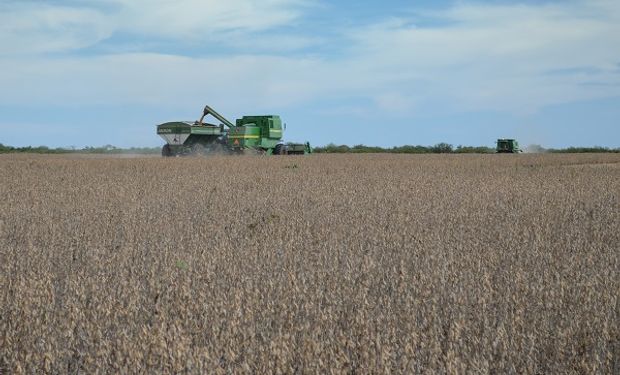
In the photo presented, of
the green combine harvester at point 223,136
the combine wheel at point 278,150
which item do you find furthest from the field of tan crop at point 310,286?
the combine wheel at point 278,150

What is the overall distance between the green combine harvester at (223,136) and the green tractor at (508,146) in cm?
2032

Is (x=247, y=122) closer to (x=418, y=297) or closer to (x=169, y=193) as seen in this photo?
(x=169, y=193)

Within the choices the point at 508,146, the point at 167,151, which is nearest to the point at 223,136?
the point at 167,151

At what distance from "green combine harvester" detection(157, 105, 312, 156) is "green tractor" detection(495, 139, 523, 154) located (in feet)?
66.7

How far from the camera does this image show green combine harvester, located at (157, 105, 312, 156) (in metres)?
32.8

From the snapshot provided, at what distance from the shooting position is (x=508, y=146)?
50656 mm

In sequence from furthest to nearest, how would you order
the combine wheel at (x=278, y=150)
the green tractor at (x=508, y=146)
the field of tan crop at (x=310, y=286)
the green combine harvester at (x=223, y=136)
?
the green tractor at (x=508, y=146), the combine wheel at (x=278, y=150), the green combine harvester at (x=223, y=136), the field of tan crop at (x=310, y=286)

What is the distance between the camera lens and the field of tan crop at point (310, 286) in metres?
3.72

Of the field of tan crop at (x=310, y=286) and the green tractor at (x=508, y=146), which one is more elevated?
the green tractor at (x=508, y=146)

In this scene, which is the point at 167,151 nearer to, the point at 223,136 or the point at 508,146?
the point at 223,136

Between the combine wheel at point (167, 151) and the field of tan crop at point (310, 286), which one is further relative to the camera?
the combine wheel at point (167, 151)

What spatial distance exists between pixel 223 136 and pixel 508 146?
2387 centimetres

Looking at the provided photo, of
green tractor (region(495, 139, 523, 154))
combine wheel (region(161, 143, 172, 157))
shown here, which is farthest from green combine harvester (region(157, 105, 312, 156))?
green tractor (region(495, 139, 523, 154))

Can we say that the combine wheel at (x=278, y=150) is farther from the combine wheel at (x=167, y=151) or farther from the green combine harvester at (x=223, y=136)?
the combine wheel at (x=167, y=151)
